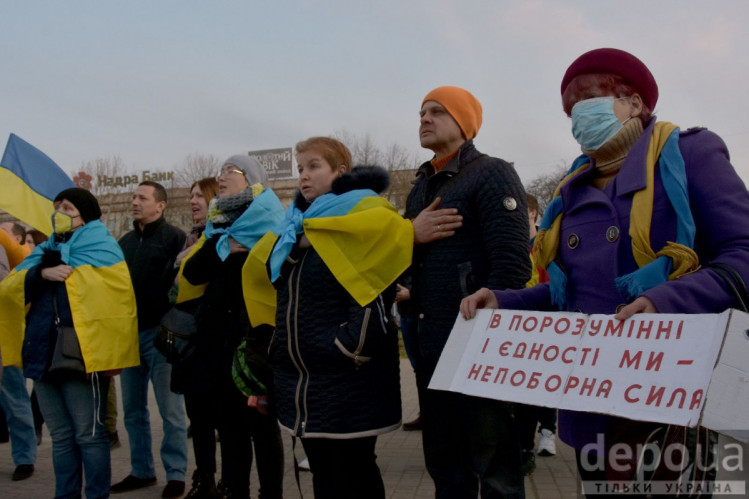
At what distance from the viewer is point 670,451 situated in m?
1.65

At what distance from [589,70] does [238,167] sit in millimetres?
2692

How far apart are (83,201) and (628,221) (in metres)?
3.73

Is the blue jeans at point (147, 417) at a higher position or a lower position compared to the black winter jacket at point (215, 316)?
lower

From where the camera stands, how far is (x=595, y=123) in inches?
79.5

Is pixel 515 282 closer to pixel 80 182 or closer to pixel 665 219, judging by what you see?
pixel 665 219

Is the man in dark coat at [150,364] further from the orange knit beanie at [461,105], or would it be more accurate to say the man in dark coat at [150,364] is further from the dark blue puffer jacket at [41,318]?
the orange knit beanie at [461,105]

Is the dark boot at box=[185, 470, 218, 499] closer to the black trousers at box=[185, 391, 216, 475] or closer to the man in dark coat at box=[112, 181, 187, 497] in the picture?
the black trousers at box=[185, 391, 216, 475]

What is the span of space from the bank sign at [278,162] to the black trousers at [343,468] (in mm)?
61982

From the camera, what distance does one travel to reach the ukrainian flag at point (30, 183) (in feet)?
18.7

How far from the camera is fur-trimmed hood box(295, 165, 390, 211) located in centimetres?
323

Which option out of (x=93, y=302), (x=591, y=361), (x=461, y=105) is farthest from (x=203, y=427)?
(x=591, y=361)

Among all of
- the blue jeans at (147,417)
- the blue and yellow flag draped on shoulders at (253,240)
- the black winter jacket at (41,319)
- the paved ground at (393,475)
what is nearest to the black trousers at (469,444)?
the blue and yellow flag draped on shoulders at (253,240)

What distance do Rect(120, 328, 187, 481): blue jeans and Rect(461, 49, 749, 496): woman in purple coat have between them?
344 centimetres

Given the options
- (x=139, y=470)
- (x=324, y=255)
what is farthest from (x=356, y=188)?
(x=139, y=470)
